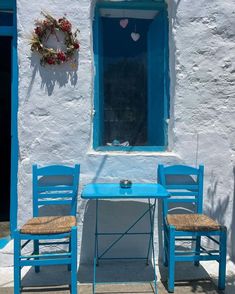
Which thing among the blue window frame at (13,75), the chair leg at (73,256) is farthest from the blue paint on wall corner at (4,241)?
the chair leg at (73,256)

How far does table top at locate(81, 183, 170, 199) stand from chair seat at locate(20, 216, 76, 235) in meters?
0.33

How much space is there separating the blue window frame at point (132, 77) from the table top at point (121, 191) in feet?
1.89

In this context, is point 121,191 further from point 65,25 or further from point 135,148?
point 65,25

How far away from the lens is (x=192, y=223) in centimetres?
387

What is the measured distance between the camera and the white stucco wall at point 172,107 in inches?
169

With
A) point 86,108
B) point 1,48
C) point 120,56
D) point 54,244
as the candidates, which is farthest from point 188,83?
point 1,48

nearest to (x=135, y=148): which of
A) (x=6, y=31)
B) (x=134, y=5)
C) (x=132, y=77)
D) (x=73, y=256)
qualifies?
(x=132, y=77)

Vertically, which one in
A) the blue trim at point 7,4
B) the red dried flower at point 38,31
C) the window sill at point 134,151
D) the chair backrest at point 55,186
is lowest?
the chair backrest at point 55,186

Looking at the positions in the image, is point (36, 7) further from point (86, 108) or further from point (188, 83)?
point (188, 83)

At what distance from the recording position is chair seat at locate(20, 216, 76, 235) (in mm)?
3574

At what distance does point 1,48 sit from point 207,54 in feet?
10.6

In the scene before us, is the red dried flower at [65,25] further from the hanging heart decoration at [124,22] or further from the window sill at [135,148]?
the window sill at [135,148]

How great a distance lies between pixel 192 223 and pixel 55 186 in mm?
1460

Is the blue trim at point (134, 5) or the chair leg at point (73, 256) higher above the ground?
the blue trim at point (134, 5)
